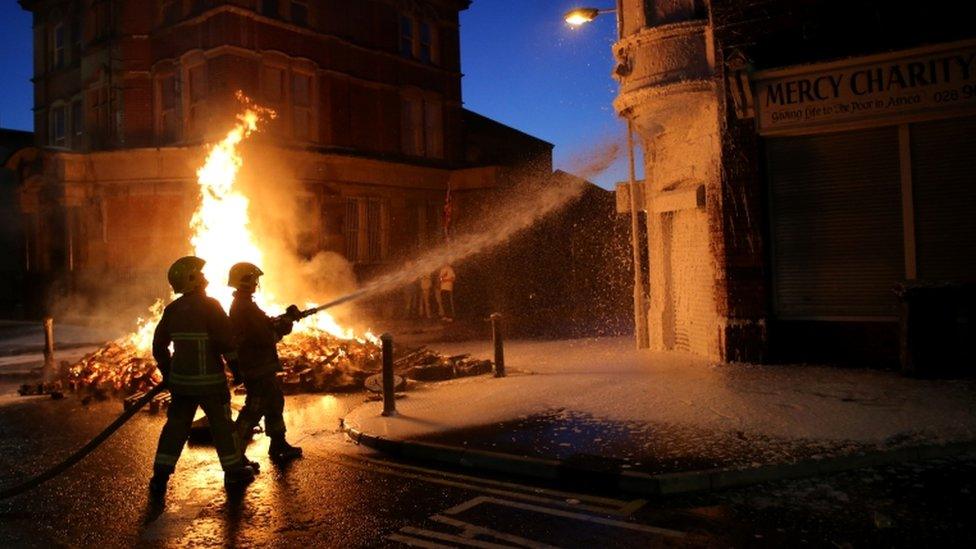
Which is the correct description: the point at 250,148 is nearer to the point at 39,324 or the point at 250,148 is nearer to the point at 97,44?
the point at 97,44

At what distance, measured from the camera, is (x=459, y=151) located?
91.3 ft

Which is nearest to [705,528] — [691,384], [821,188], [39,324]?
[691,384]

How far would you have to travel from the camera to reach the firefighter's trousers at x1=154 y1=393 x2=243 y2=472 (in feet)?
19.7

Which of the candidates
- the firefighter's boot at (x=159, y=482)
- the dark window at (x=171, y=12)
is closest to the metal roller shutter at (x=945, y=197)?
the firefighter's boot at (x=159, y=482)

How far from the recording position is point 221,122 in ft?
67.0

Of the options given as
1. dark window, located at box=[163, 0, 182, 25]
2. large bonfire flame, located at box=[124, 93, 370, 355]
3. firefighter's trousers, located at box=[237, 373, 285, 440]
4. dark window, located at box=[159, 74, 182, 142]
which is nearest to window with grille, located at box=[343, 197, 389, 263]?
large bonfire flame, located at box=[124, 93, 370, 355]

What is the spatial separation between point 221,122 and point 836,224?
16352mm

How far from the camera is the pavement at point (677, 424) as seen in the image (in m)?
5.88

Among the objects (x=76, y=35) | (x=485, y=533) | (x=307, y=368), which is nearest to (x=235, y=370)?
(x=485, y=533)

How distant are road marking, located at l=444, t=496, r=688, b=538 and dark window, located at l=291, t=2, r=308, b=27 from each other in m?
20.0

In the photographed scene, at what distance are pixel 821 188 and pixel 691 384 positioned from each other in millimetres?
3396

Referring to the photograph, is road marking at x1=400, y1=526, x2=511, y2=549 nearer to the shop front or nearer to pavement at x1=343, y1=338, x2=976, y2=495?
pavement at x1=343, y1=338, x2=976, y2=495

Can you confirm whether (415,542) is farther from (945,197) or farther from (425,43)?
(425,43)

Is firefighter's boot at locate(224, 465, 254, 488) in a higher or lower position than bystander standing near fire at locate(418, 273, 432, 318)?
lower
